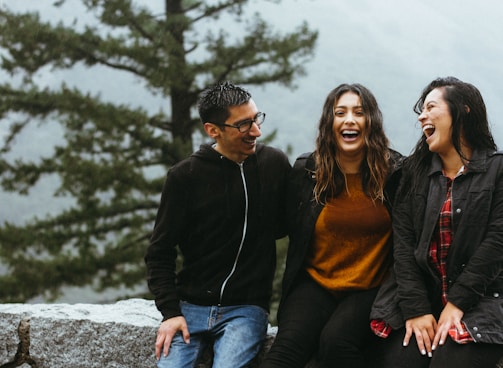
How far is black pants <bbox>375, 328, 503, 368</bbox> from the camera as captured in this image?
2.12 meters

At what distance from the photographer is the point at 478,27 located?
38.2 m

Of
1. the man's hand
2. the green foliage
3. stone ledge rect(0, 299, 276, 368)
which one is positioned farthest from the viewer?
the green foliage

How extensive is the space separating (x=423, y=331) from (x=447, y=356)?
137 mm

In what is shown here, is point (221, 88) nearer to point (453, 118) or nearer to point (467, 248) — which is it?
point (453, 118)

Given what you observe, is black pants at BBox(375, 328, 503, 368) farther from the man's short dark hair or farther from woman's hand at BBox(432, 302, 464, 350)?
the man's short dark hair

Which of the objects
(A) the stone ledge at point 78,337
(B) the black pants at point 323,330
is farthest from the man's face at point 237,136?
(A) the stone ledge at point 78,337

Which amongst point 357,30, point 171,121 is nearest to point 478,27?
point 357,30

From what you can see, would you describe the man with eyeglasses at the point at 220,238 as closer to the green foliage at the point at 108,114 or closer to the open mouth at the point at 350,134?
the open mouth at the point at 350,134

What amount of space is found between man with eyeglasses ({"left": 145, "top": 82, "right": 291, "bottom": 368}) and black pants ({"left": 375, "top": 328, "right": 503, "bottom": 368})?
569mm

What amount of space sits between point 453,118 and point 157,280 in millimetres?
1351

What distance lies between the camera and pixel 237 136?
2.71 m

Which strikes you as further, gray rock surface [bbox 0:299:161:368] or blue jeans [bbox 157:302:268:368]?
gray rock surface [bbox 0:299:161:368]

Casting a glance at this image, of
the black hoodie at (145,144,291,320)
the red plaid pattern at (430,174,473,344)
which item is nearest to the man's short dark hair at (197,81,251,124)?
the black hoodie at (145,144,291,320)

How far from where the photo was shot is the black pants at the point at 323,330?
232 centimetres
